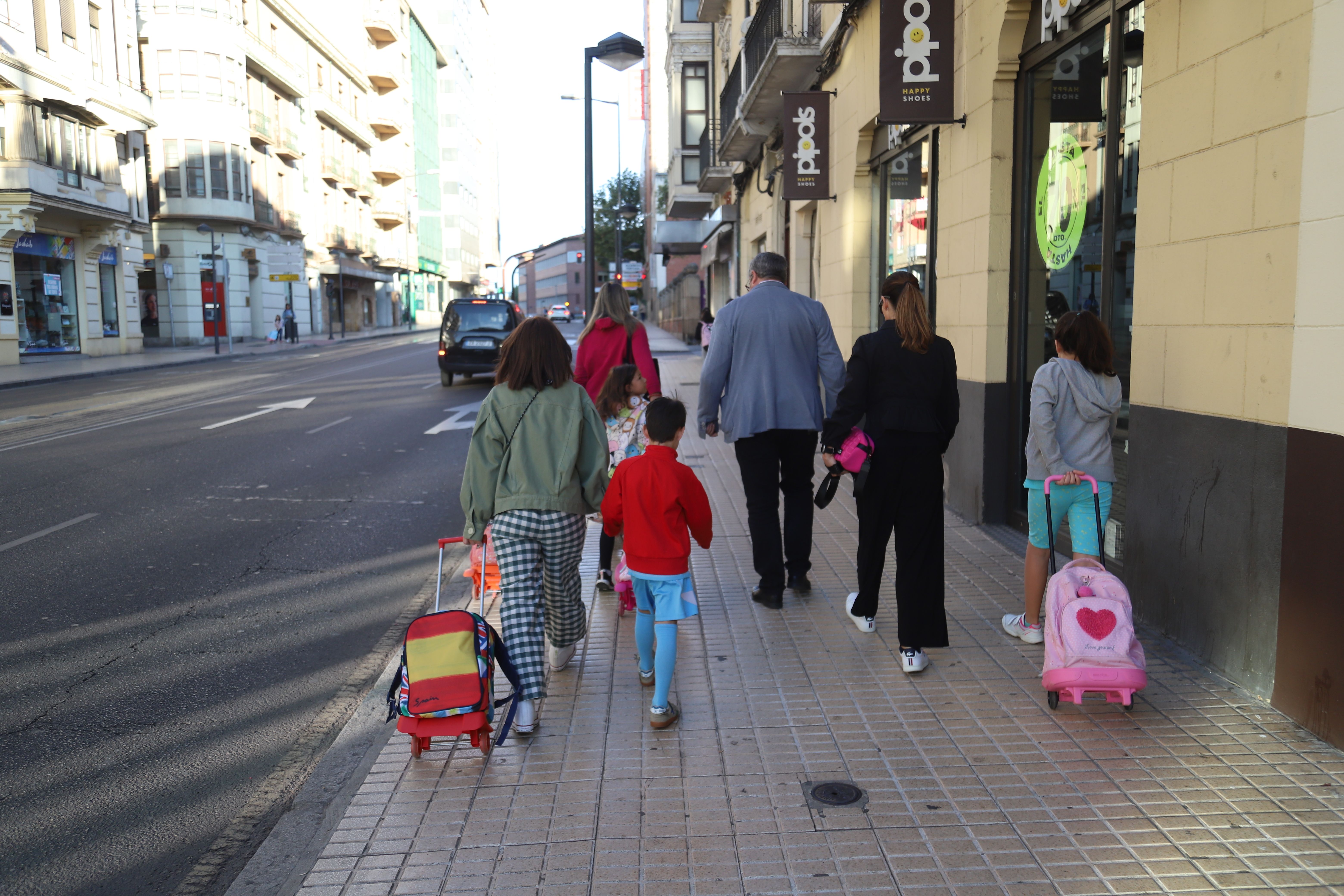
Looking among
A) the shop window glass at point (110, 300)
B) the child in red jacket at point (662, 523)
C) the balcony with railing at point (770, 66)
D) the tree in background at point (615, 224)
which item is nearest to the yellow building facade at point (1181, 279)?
the child in red jacket at point (662, 523)

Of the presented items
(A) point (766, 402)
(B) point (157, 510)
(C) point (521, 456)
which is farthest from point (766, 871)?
(B) point (157, 510)

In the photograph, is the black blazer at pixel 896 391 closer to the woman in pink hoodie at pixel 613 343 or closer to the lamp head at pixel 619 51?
the woman in pink hoodie at pixel 613 343

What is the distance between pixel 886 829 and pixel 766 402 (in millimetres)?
2774

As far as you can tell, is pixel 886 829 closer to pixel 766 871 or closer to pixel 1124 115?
pixel 766 871

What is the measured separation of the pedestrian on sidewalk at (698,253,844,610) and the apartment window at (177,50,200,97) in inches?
1721

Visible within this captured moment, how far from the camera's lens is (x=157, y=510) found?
8.82 metres

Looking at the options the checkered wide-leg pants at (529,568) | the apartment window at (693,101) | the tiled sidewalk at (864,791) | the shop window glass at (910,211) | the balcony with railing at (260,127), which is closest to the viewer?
the tiled sidewalk at (864,791)

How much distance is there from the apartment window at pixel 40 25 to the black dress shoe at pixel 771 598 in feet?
102

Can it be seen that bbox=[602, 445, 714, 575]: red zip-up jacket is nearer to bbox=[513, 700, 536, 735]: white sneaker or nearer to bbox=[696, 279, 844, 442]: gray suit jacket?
bbox=[513, 700, 536, 735]: white sneaker

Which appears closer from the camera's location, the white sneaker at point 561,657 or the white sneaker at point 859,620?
the white sneaker at point 561,657

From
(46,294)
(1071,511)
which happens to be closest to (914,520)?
(1071,511)

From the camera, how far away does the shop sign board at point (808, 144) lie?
12.9 metres

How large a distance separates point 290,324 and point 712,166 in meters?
27.6

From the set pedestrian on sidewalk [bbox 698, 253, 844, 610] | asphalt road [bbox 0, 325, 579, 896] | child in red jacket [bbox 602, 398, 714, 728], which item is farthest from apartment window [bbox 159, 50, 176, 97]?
child in red jacket [bbox 602, 398, 714, 728]
